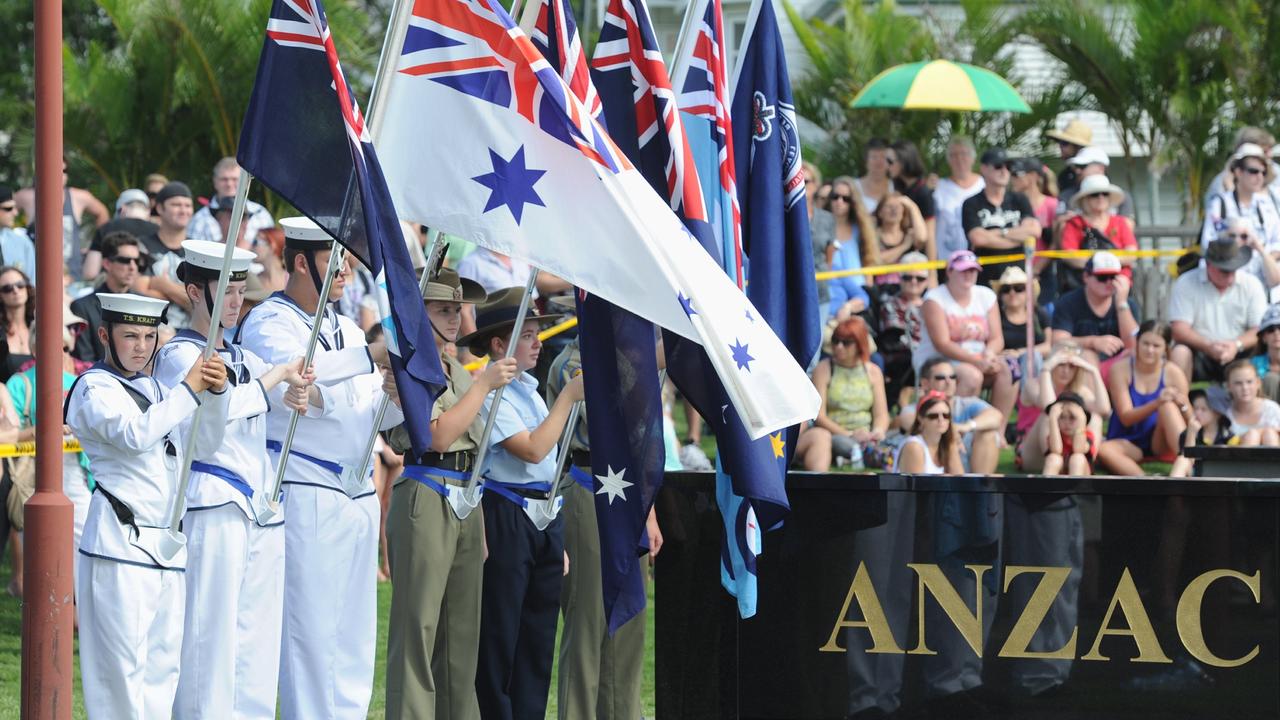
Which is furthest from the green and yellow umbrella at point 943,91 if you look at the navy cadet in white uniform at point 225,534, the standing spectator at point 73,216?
the navy cadet in white uniform at point 225,534

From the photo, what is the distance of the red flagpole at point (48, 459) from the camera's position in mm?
6504

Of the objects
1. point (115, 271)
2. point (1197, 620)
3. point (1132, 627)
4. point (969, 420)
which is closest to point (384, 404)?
point (1132, 627)

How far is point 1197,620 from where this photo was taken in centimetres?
699

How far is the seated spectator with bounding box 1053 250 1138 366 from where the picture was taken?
14.3 metres

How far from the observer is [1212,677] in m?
6.98

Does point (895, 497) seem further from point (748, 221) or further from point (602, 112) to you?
point (602, 112)

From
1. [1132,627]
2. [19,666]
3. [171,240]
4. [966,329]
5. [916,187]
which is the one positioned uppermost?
[916,187]

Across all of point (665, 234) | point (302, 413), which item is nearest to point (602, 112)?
point (665, 234)

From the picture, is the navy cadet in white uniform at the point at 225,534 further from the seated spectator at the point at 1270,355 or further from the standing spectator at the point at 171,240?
the seated spectator at the point at 1270,355

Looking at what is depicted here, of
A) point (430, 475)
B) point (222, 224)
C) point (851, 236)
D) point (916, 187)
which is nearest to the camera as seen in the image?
point (430, 475)

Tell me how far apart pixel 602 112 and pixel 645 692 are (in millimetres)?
3718

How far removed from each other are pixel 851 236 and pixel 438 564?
8206mm

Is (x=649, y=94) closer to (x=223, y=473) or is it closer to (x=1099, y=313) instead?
(x=223, y=473)

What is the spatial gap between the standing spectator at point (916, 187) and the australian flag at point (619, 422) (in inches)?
346
